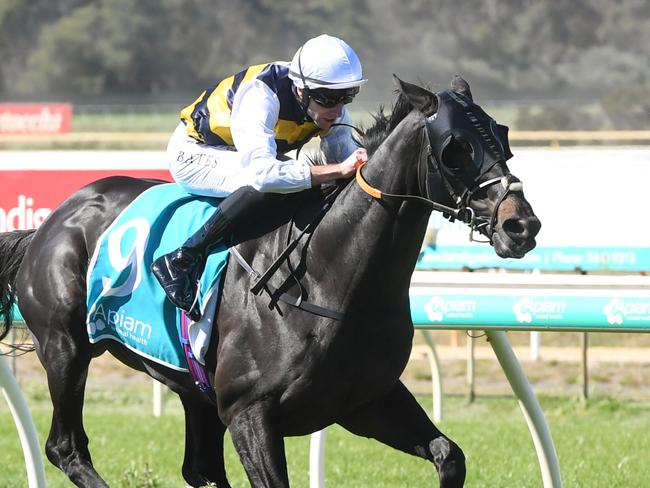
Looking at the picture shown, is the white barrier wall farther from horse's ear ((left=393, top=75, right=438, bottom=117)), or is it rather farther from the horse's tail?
horse's ear ((left=393, top=75, right=438, bottom=117))

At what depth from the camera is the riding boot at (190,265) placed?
13.7 feet

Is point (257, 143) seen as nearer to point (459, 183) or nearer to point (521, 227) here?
point (459, 183)

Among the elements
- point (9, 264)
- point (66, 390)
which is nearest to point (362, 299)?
point (66, 390)

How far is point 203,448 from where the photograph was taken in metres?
4.85

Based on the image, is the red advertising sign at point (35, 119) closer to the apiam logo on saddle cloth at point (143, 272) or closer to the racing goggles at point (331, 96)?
the apiam logo on saddle cloth at point (143, 272)

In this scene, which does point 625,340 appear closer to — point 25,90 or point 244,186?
point 244,186

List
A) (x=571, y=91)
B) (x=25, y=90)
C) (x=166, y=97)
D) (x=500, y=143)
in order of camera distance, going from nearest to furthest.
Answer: (x=500, y=143) < (x=571, y=91) < (x=166, y=97) < (x=25, y=90)

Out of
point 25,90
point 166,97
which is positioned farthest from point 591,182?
point 25,90

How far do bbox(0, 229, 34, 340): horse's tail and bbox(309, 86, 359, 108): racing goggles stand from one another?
1.70 metres

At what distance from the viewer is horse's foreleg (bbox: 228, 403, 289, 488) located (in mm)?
3916

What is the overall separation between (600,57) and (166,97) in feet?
44.3

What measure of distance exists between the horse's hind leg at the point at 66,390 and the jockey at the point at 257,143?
0.73 metres

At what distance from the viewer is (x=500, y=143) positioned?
362 centimetres

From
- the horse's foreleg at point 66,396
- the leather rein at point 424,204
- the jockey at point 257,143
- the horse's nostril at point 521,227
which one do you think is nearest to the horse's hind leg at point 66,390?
the horse's foreleg at point 66,396
